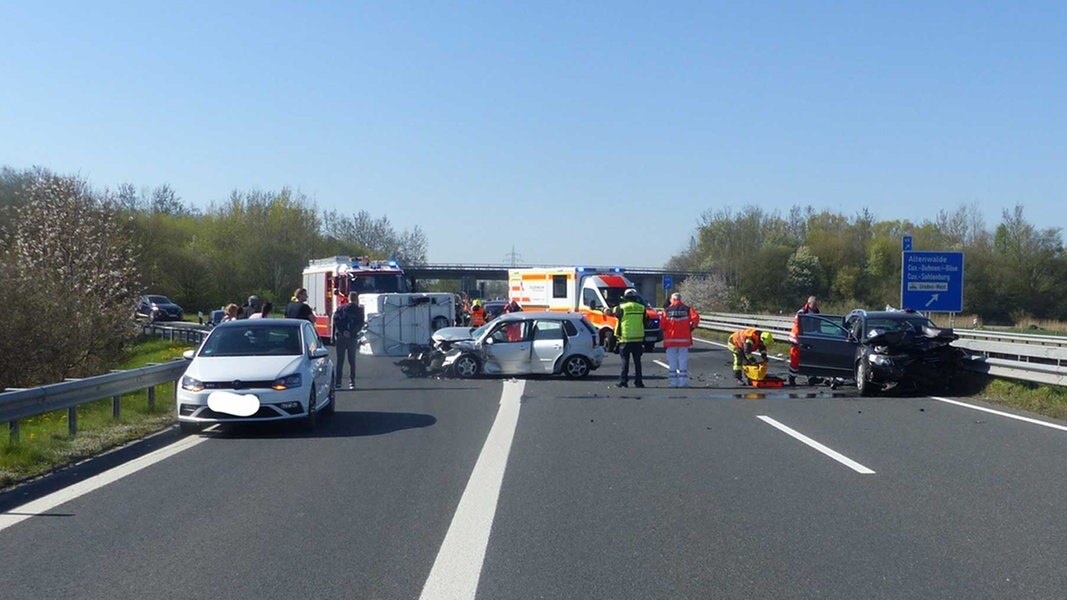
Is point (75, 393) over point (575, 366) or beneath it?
over

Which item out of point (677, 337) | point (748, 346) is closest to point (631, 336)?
point (677, 337)

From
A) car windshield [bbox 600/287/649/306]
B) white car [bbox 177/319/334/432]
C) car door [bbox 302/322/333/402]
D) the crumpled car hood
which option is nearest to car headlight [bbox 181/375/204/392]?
white car [bbox 177/319/334/432]

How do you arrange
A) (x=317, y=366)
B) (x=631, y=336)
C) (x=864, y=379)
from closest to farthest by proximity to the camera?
(x=317, y=366) → (x=864, y=379) → (x=631, y=336)

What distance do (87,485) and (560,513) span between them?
4.55 m

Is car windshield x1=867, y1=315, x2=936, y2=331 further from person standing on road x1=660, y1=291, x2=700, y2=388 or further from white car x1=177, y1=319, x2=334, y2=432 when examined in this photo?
white car x1=177, y1=319, x2=334, y2=432

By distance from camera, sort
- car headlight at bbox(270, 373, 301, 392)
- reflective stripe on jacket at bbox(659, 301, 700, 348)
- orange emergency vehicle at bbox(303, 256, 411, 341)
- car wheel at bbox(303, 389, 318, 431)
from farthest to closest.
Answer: orange emergency vehicle at bbox(303, 256, 411, 341)
reflective stripe on jacket at bbox(659, 301, 700, 348)
car wheel at bbox(303, 389, 318, 431)
car headlight at bbox(270, 373, 301, 392)

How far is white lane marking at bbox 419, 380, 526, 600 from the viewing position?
238 inches

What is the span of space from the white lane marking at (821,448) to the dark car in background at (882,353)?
3985mm

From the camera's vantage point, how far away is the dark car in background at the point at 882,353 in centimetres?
1764

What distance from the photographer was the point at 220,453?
11.5 metres

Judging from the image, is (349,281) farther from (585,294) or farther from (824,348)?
(824,348)

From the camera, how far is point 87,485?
9.62 metres

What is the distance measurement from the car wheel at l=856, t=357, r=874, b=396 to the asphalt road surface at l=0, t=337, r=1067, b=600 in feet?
11.8

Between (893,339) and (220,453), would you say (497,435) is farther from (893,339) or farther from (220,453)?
(893,339)
